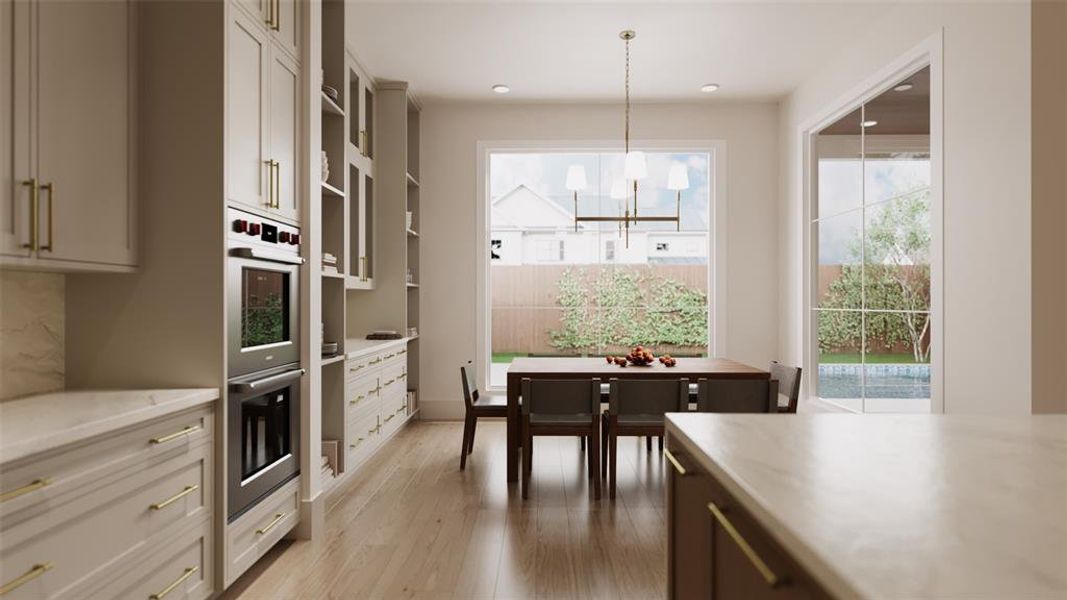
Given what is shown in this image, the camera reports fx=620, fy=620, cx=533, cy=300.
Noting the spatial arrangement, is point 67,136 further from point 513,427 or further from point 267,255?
point 513,427

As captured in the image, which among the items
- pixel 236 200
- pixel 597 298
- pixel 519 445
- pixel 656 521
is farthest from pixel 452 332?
pixel 236 200

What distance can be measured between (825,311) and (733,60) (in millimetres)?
2142

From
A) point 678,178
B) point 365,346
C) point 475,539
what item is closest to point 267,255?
point 475,539

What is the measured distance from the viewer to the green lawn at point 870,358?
3.93 metres

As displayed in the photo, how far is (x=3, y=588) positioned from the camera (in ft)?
4.36

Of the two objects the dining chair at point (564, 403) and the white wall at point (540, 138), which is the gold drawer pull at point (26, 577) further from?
the white wall at point (540, 138)

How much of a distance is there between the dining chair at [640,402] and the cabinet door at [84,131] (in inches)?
97.1

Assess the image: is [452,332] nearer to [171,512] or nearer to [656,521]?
[656,521]

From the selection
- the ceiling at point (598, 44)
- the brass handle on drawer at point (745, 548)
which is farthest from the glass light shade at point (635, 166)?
the brass handle on drawer at point (745, 548)

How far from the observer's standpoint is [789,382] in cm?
390

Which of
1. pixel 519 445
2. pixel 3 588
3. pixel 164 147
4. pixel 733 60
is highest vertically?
pixel 733 60

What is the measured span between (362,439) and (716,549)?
126 inches

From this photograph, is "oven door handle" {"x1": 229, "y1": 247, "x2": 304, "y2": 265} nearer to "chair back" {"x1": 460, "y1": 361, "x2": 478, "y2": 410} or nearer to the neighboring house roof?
"chair back" {"x1": 460, "y1": 361, "x2": 478, "y2": 410}

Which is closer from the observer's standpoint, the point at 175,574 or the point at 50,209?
the point at 50,209
